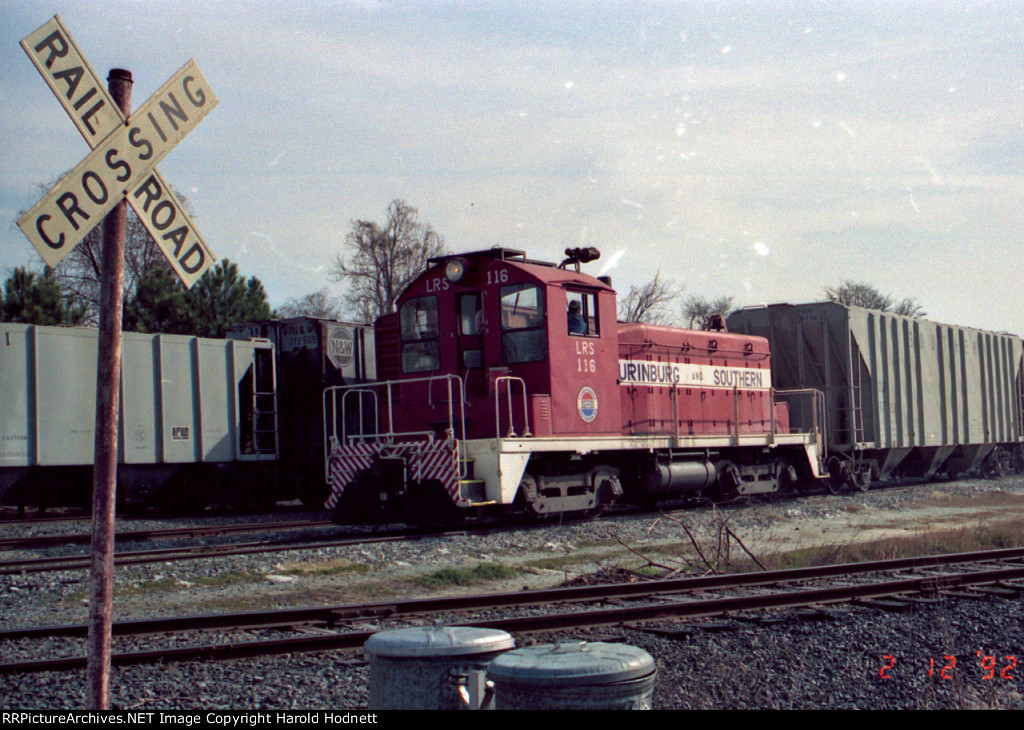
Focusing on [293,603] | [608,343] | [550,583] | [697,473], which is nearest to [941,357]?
[697,473]

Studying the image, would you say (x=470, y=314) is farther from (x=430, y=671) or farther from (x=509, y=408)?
(x=430, y=671)

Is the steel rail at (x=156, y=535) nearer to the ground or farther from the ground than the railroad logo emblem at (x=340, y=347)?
nearer to the ground

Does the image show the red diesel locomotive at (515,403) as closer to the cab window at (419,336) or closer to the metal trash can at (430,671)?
the cab window at (419,336)

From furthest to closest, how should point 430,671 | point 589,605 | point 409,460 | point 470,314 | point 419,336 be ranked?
point 419,336 < point 470,314 < point 409,460 < point 589,605 < point 430,671

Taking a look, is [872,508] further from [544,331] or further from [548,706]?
[548,706]

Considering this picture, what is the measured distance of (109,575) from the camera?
3.75 m

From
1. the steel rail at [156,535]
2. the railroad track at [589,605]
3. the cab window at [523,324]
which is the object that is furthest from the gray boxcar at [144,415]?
the railroad track at [589,605]

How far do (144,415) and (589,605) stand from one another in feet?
38.0

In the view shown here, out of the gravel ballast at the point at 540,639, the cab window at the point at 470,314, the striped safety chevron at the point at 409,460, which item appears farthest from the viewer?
the cab window at the point at 470,314

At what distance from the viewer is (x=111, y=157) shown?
12.0 ft

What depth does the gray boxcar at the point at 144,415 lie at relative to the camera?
15609 millimetres

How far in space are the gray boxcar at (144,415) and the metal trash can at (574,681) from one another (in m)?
14.3

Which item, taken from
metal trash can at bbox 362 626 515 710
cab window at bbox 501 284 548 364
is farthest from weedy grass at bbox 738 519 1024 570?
metal trash can at bbox 362 626 515 710

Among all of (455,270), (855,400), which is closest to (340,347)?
(455,270)
